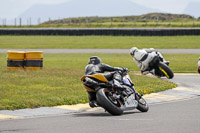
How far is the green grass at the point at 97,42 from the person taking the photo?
4439cm

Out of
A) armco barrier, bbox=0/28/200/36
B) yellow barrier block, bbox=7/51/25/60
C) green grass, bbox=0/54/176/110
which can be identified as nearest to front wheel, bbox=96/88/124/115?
green grass, bbox=0/54/176/110

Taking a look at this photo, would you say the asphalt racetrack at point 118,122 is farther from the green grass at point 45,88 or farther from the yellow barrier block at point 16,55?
the yellow barrier block at point 16,55

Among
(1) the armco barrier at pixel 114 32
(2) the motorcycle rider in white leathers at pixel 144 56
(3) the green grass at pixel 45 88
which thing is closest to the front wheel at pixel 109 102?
(3) the green grass at pixel 45 88

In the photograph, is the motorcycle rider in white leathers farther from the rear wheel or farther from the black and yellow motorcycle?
the black and yellow motorcycle

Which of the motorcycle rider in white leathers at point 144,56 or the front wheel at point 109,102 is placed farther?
the motorcycle rider in white leathers at point 144,56

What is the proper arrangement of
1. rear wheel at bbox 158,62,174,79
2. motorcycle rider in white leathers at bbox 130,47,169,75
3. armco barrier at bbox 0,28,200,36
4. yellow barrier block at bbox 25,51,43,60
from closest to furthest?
rear wheel at bbox 158,62,174,79 → motorcycle rider in white leathers at bbox 130,47,169,75 → yellow barrier block at bbox 25,51,43,60 → armco barrier at bbox 0,28,200,36

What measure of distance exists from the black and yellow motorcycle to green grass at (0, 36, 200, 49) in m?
30.5

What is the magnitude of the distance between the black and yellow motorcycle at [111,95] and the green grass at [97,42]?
100 feet

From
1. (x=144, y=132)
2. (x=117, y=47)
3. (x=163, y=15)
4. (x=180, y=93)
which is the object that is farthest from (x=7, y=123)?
(x=163, y=15)

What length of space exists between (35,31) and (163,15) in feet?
174

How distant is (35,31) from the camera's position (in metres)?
53.2

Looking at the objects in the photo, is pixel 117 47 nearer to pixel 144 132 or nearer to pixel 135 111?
pixel 135 111

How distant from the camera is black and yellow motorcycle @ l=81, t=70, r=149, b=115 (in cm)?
1116

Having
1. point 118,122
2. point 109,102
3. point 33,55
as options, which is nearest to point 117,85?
point 109,102
